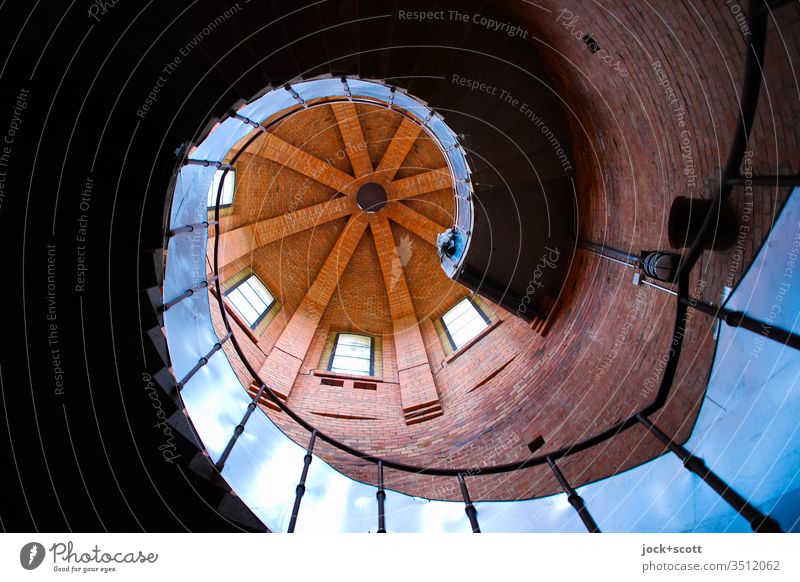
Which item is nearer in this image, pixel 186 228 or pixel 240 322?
pixel 186 228

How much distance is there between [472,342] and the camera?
10.8 m

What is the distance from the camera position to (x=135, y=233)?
4680mm

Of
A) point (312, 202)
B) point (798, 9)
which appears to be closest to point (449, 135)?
point (798, 9)

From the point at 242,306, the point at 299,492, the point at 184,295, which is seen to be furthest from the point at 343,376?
the point at 184,295

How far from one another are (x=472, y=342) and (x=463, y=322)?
141 cm

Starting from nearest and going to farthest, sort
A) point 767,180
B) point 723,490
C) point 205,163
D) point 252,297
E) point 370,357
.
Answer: point 767,180 < point 723,490 < point 205,163 < point 252,297 < point 370,357

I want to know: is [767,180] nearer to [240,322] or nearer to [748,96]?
[748,96]

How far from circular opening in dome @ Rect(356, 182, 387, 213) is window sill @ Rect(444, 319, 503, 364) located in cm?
719

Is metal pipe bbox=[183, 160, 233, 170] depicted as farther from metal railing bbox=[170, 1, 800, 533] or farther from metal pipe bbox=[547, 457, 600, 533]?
metal pipe bbox=[547, 457, 600, 533]

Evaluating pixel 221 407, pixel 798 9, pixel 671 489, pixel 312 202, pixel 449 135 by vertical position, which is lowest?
pixel 671 489

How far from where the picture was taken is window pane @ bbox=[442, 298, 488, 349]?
11406 millimetres

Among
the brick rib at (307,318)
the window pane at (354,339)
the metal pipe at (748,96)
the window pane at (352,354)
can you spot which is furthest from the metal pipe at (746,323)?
the window pane at (354,339)

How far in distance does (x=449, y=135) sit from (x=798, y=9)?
513cm
